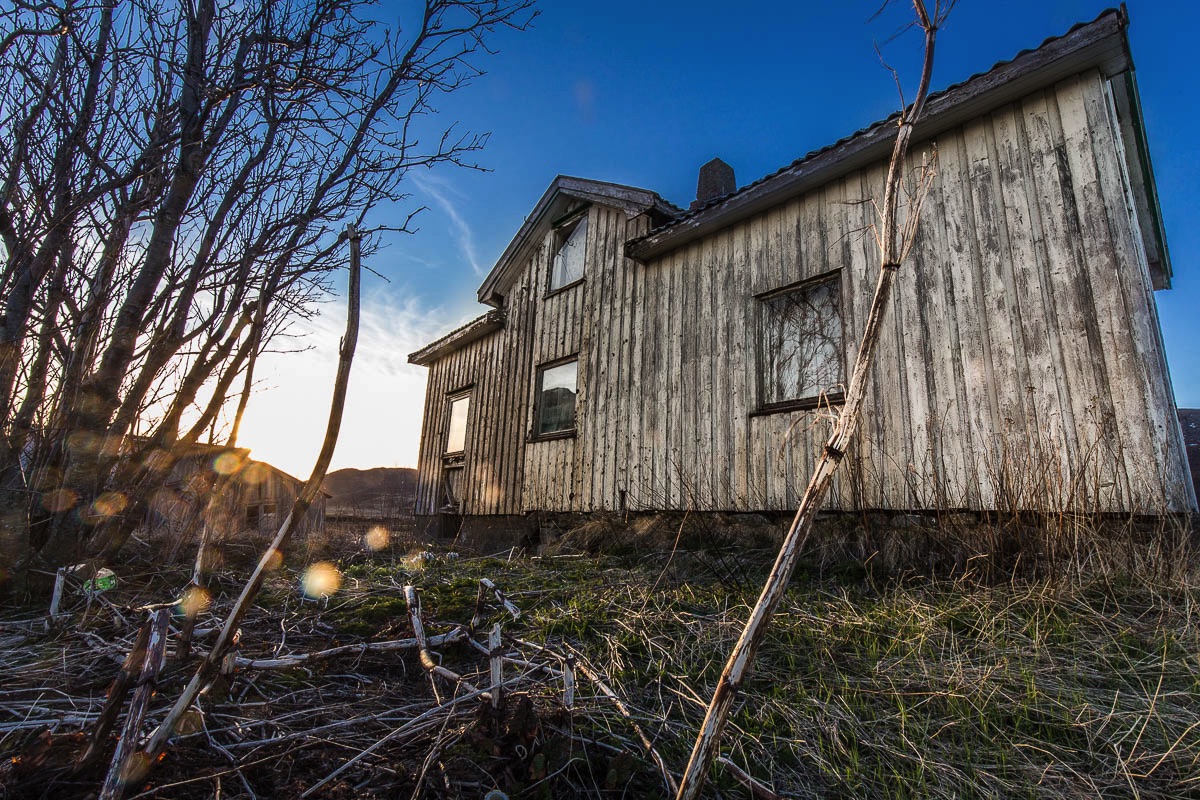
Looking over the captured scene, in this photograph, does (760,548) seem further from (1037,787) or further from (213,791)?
(213,791)

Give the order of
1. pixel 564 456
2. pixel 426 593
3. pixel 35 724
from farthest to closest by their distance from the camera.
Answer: pixel 564 456, pixel 426 593, pixel 35 724

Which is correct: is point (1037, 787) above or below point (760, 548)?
below

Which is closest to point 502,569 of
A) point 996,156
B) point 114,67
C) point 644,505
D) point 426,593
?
point 426,593

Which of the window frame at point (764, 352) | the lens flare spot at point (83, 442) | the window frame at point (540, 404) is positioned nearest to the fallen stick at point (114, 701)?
the lens flare spot at point (83, 442)

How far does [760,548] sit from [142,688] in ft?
15.6

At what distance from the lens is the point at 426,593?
3.33 meters

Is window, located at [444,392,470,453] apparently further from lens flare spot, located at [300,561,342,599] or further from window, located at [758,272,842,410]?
window, located at [758,272,842,410]

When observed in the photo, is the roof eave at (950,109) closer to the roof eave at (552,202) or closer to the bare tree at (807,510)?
the roof eave at (552,202)

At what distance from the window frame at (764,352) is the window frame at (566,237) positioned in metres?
3.17

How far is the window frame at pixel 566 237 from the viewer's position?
329 inches

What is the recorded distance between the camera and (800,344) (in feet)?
18.2

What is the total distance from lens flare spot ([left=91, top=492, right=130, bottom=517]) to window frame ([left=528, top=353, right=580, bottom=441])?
16.4 ft

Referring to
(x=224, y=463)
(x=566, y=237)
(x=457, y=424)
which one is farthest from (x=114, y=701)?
(x=457, y=424)

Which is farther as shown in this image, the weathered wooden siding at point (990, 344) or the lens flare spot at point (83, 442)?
the weathered wooden siding at point (990, 344)
